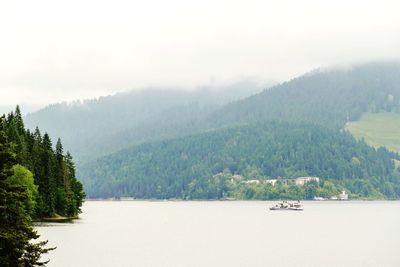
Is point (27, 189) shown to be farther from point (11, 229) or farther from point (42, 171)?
point (11, 229)

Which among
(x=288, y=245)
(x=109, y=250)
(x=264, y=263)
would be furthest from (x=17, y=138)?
(x=264, y=263)

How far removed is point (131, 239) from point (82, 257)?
1442 inches

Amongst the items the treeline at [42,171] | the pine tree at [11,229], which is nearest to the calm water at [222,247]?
the treeline at [42,171]

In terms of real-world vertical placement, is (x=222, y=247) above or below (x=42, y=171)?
below

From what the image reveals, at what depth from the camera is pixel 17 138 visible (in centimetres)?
14238

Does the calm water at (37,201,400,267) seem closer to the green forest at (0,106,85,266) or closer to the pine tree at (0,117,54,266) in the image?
the green forest at (0,106,85,266)

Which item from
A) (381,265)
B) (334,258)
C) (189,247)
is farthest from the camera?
(189,247)

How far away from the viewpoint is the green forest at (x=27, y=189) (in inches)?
1943

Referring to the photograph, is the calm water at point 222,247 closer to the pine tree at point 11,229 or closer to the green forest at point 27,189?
the green forest at point 27,189

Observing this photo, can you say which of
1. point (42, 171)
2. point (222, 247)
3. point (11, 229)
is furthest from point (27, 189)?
point (11, 229)

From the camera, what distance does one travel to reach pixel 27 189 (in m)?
108

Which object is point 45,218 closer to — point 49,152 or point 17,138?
point 49,152

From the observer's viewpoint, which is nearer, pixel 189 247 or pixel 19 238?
pixel 19 238

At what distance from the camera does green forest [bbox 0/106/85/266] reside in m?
49.3
